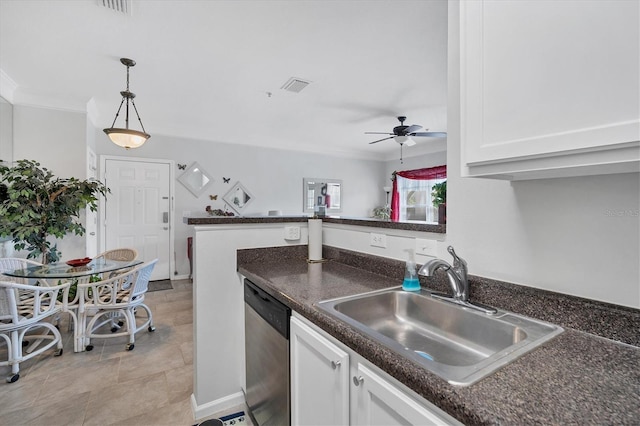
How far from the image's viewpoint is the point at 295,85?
3.33 metres

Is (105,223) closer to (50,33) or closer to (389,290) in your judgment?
(50,33)

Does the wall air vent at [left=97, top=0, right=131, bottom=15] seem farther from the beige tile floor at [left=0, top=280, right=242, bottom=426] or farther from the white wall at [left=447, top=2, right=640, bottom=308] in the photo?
the beige tile floor at [left=0, top=280, right=242, bottom=426]

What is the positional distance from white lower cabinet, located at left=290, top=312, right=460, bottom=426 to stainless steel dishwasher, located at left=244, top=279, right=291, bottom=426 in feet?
0.27

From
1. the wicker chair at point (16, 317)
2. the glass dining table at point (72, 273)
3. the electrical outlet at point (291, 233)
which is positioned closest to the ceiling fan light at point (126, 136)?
the glass dining table at point (72, 273)

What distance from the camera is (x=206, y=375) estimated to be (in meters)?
1.79

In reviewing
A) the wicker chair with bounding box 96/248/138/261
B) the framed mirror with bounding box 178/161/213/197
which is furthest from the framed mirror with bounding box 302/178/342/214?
the wicker chair with bounding box 96/248/138/261

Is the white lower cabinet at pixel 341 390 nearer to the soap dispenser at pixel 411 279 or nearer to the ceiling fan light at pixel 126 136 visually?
the soap dispenser at pixel 411 279

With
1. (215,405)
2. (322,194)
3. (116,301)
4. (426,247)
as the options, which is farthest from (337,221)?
(322,194)

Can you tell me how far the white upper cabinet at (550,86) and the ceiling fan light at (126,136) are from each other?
3.14 m

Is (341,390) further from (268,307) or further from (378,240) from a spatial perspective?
(378,240)

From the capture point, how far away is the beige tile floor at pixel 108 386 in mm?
1817

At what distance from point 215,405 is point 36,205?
2.77 metres

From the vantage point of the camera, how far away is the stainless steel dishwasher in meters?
1.28

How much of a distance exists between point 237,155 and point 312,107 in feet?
6.79
